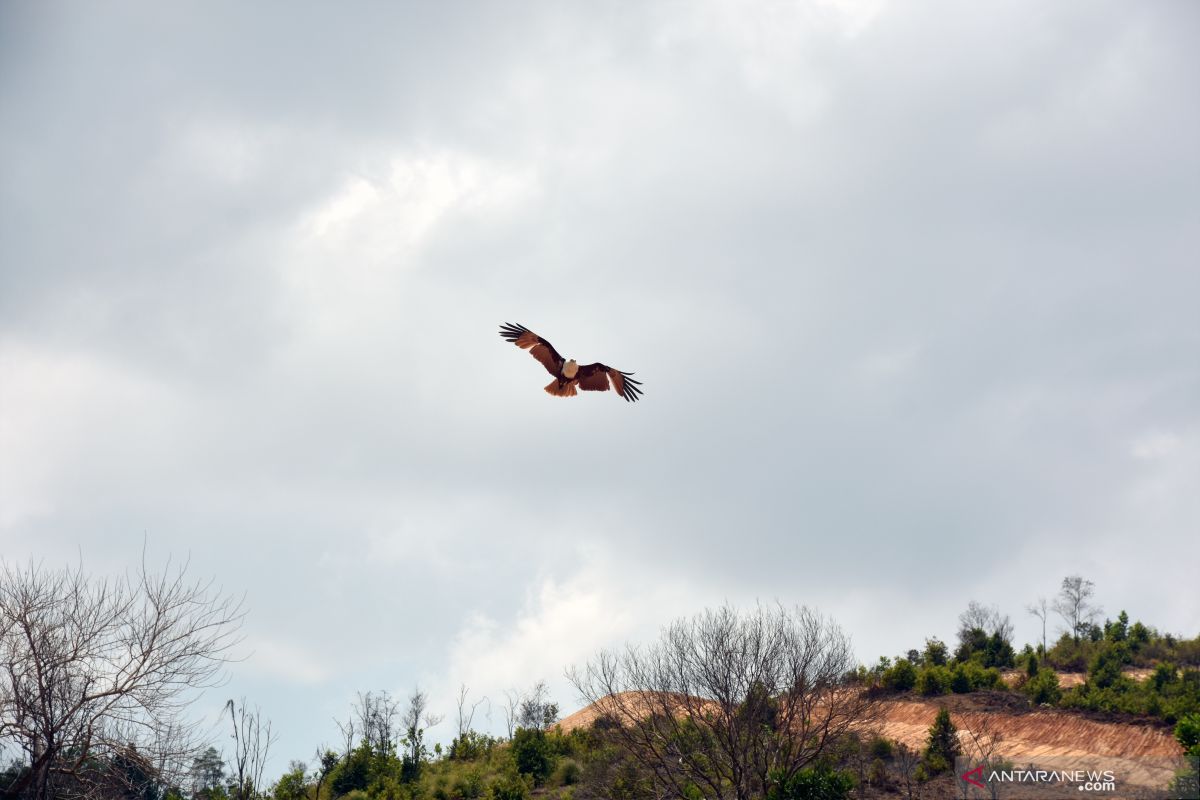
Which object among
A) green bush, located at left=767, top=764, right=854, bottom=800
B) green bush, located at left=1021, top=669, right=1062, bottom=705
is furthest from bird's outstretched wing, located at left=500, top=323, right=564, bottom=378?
green bush, located at left=1021, top=669, right=1062, bottom=705

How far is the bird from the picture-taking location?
1833cm

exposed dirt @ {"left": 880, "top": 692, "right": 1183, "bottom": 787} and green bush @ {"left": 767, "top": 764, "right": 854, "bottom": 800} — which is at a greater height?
exposed dirt @ {"left": 880, "top": 692, "right": 1183, "bottom": 787}

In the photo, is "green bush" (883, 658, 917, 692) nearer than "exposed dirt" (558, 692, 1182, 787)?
No

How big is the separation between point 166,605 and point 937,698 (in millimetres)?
29805

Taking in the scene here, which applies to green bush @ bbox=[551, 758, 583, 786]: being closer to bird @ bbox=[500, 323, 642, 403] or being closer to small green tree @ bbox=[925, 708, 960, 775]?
small green tree @ bbox=[925, 708, 960, 775]

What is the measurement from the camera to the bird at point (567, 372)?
18328 millimetres

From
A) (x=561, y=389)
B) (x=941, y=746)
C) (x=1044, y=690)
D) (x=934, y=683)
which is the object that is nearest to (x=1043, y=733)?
(x=1044, y=690)

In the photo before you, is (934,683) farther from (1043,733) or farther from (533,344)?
(533,344)

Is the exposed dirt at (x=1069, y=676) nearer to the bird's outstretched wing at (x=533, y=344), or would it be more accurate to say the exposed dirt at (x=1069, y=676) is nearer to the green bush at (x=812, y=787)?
the green bush at (x=812, y=787)

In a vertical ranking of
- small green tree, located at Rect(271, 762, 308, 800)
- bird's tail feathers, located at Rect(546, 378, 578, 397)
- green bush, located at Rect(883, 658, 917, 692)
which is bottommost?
small green tree, located at Rect(271, 762, 308, 800)

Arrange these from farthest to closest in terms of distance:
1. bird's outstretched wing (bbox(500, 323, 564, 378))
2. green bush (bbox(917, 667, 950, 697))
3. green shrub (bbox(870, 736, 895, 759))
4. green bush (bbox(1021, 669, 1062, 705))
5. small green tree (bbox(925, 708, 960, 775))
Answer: green bush (bbox(917, 667, 950, 697))
green bush (bbox(1021, 669, 1062, 705))
green shrub (bbox(870, 736, 895, 759))
small green tree (bbox(925, 708, 960, 775))
bird's outstretched wing (bbox(500, 323, 564, 378))

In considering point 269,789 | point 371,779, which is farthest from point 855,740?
point 269,789

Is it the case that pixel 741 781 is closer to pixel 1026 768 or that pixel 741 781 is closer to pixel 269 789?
pixel 1026 768

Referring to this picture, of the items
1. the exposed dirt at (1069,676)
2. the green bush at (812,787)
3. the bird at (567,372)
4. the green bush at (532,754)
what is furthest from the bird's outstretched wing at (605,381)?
the exposed dirt at (1069,676)
